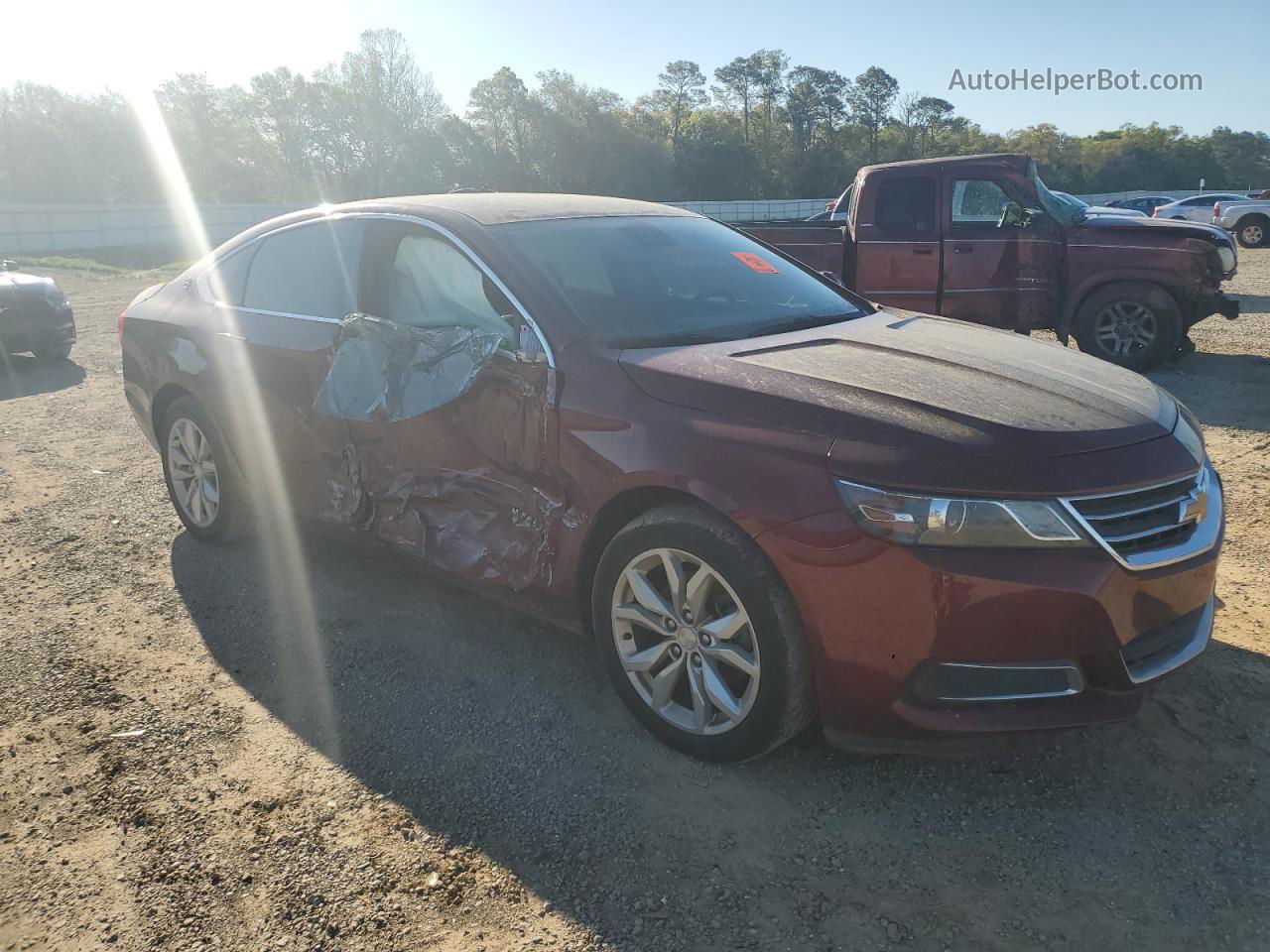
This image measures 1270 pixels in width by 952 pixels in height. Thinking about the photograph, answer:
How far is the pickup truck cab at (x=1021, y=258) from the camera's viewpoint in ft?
27.2

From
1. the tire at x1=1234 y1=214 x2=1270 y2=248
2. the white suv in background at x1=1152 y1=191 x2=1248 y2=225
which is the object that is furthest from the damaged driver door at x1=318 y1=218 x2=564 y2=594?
the white suv in background at x1=1152 y1=191 x2=1248 y2=225

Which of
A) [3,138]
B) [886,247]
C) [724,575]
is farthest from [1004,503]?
[3,138]

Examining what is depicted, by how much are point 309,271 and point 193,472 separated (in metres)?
1.36

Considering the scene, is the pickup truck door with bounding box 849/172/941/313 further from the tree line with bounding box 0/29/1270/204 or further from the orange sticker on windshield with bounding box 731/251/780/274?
the tree line with bounding box 0/29/1270/204

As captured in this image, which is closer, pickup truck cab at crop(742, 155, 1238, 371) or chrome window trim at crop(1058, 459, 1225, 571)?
chrome window trim at crop(1058, 459, 1225, 571)

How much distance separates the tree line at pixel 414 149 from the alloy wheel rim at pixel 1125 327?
52.0 meters

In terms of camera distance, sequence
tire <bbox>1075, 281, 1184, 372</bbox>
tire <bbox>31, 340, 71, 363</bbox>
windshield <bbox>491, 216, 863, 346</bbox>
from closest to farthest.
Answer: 1. windshield <bbox>491, 216, 863, 346</bbox>
2. tire <bbox>1075, 281, 1184, 372</bbox>
3. tire <bbox>31, 340, 71, 363</bbox>

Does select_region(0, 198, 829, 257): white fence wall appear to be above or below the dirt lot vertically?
above

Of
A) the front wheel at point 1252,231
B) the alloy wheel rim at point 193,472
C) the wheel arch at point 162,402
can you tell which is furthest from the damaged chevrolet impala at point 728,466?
the front wheel at point 1252,231

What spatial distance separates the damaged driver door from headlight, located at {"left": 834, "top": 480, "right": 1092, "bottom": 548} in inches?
45.8

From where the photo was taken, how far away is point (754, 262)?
3.93m

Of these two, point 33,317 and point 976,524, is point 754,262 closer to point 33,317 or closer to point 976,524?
point 976,524

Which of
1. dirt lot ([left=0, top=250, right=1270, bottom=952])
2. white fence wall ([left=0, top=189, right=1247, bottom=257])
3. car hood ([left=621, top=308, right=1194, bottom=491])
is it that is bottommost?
dirt lot ([left=0, top=250, right=1270, bottom=952])

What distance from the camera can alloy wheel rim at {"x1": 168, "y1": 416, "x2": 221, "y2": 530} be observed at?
4523mm
